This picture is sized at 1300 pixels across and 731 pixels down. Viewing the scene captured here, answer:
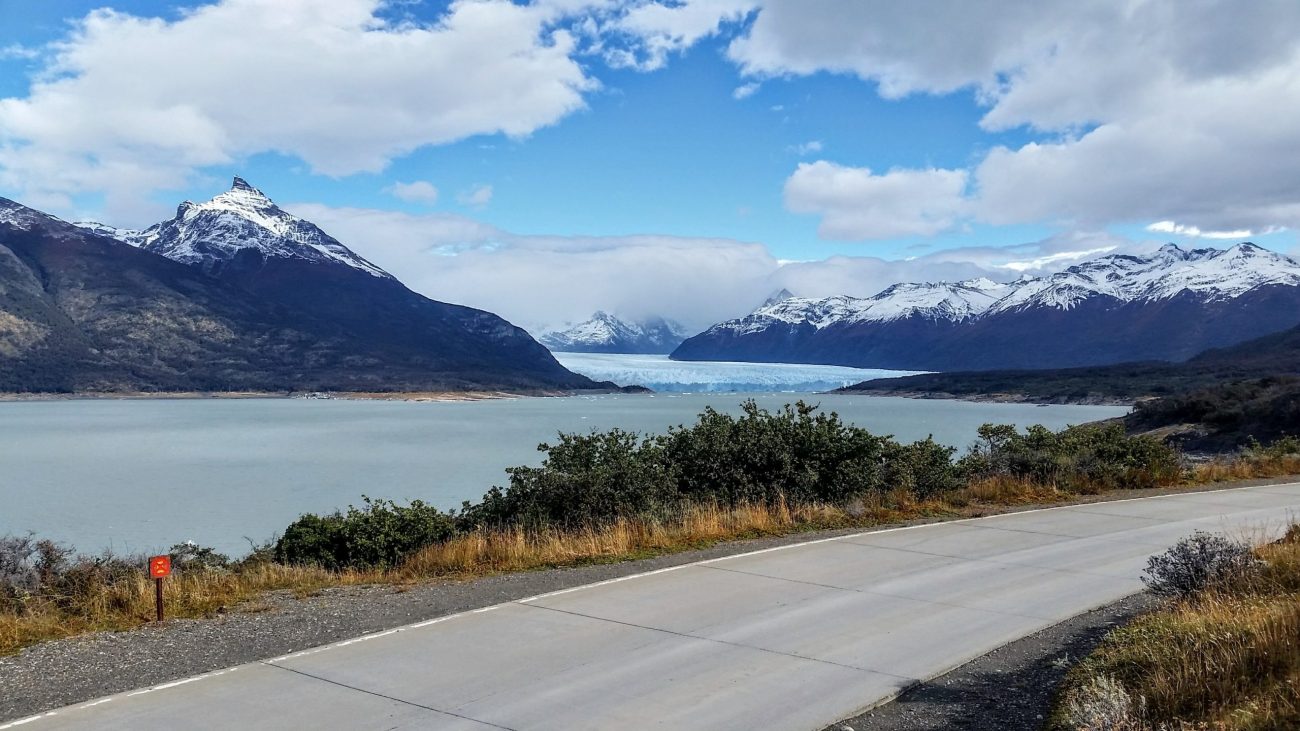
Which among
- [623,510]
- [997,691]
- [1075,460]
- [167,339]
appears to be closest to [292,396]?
[167,339]

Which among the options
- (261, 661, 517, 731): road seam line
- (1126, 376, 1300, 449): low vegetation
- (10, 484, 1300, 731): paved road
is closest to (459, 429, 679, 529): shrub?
(10, 484, 1300, 731): paved road

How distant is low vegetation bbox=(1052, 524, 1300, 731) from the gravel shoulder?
8.8 inches

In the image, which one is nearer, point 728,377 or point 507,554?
point 507,554

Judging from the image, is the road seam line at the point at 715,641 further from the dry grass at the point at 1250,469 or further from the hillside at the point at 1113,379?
the hillside at the point at 1113,379

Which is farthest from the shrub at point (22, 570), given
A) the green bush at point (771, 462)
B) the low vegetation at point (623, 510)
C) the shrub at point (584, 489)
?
the green bush at point (771, 462)

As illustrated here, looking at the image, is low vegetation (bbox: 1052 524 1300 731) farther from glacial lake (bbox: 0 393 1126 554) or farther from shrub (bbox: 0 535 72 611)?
glacial lake (bbox: 0 393 1126 554)

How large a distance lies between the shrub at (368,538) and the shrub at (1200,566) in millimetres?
9085

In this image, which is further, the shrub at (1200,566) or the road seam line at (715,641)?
the shrub at (1200,566)

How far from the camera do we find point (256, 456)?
5309 cm

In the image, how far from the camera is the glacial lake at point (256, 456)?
3219cm

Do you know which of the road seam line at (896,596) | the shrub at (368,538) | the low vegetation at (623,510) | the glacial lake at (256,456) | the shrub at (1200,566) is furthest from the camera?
the glacial lake at (256,456)

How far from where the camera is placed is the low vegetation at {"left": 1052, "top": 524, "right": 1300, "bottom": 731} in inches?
179

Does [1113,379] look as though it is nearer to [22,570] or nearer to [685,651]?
[685,651]

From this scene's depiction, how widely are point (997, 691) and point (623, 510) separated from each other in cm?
788
